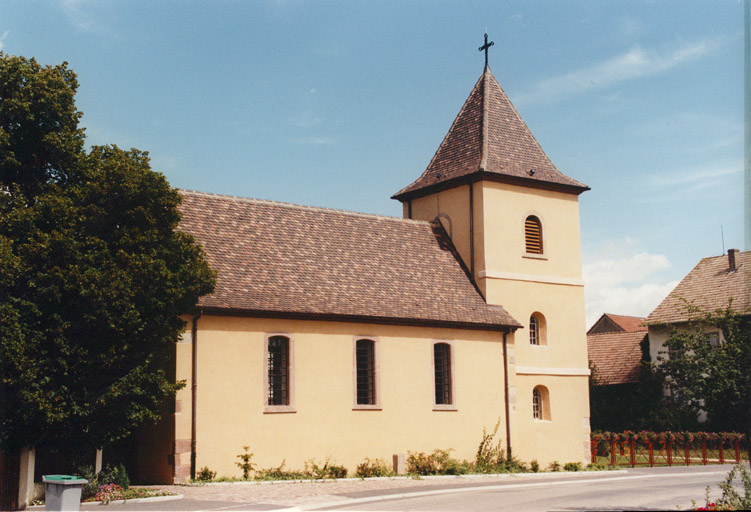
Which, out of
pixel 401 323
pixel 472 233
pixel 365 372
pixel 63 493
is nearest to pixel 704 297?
pixel 472 233

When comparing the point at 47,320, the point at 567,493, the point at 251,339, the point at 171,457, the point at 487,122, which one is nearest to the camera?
the point at 47,320

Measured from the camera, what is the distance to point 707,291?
4338cm

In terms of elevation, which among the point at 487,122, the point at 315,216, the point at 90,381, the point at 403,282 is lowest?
the point at 90,381

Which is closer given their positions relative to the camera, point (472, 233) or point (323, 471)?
point (323, 471)

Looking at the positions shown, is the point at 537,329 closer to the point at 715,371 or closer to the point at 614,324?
the point at 715,371

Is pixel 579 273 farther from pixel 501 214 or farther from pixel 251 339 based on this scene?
pixel 251 339

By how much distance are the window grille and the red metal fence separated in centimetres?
1366

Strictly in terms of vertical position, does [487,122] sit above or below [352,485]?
above

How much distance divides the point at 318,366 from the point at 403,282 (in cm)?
492

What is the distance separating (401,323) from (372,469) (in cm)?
459

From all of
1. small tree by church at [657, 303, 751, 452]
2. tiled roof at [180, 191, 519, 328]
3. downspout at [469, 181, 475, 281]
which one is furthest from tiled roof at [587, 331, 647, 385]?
tiled roof at [180, 191, 519, 328]

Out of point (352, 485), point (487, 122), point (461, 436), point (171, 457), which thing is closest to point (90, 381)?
point (171, 457)

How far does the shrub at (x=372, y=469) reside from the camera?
2512 centimetres

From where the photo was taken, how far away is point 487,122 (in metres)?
32.9
